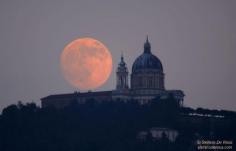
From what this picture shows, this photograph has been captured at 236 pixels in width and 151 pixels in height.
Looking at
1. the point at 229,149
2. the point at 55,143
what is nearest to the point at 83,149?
the point at 55,143

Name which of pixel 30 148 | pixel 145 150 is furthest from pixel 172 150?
pixel 30 148

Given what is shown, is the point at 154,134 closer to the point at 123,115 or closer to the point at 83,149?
the point at 123,115

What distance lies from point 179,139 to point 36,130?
17778mm

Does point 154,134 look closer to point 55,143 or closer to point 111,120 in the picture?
point 111,120

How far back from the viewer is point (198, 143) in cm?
18500

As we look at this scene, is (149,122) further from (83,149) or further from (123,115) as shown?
(83,149)

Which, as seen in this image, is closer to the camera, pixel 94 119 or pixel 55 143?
pixel 55 143

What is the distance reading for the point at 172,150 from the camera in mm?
180750

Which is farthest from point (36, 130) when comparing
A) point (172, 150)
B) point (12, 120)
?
point (172, 150)

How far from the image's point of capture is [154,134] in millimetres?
195750

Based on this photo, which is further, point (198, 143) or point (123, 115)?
point (123, 115)

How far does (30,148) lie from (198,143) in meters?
20.9

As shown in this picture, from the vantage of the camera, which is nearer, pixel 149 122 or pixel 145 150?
pixel 145 150

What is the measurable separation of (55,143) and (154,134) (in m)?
18.7
